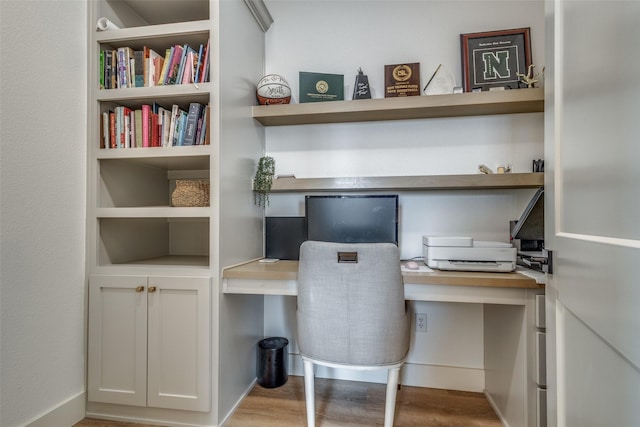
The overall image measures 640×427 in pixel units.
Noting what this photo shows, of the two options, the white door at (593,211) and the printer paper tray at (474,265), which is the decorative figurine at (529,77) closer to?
the white door at (593,211)

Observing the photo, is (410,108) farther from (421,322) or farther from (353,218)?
(421,322)

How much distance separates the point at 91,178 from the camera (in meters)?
1.59

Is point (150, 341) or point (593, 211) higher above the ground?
point (593, 211)

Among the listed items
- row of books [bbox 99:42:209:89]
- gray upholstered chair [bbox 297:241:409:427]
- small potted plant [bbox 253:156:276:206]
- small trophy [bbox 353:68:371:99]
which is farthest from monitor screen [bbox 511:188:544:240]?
row of books [bbox 99:42:209:89]

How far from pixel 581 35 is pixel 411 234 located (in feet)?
4.40

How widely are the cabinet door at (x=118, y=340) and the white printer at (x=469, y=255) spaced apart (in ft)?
4.71

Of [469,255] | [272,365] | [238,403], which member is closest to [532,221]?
[469,255]

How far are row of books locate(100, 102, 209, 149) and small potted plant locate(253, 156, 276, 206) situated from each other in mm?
428

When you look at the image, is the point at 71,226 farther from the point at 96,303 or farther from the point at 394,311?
the point at 394,311

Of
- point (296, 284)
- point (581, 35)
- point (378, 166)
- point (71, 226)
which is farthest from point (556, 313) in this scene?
point (71, 226)

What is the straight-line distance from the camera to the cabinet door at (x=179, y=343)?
1452 mm

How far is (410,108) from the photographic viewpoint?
171 centimetres

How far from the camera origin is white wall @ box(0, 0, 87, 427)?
4.04ft

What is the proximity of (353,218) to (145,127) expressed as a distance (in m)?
1.23
